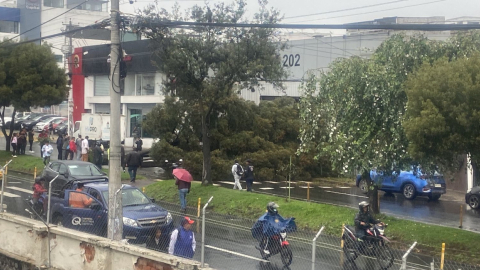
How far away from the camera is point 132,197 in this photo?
1652 centimetres

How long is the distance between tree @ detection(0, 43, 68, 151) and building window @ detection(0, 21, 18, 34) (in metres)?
57.7

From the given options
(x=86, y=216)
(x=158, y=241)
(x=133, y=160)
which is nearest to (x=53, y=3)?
(x=133, y=160)

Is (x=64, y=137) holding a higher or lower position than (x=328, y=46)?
lower

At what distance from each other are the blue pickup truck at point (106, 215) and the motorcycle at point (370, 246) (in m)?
4.37

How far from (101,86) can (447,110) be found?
39.9 m

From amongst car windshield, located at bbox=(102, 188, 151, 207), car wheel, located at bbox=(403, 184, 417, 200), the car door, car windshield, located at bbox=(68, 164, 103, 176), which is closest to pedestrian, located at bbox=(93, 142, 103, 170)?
car windshield, located at bbox=(68, 164, 103, 176)

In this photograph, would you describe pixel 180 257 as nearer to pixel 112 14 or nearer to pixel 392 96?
pixel 112 14

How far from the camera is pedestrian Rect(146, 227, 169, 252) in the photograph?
13703 mm

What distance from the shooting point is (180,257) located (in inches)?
411

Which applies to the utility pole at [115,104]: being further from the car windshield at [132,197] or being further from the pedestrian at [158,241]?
the car windshield at [132,197]

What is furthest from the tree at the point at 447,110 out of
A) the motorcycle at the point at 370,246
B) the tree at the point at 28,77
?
the tree at the point at 28,77

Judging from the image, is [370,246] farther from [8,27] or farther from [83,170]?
[8,27]

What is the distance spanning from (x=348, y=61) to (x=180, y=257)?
369 inches

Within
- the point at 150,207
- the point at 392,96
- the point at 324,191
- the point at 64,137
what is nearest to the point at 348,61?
the point at 392,96
